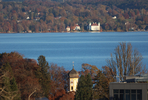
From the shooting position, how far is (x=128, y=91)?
1413cm

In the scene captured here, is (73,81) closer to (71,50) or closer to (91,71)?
(91,71)

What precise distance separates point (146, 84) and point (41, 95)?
8.89m

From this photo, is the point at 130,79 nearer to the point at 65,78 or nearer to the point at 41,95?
the point at 41,95

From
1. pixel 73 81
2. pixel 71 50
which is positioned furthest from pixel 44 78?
pixel 71 50

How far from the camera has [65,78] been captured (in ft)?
87.5

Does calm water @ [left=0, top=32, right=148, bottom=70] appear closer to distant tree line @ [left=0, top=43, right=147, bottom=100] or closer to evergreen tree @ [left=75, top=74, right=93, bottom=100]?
distant tree line @ [left=0, top=43, right=147, bottom=100]

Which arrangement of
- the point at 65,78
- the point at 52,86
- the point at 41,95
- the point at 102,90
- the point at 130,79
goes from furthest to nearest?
1. the point at 65,78
2. the point at 52,86
3. the point at 41,95
4. the point at 102,90
5. the point at 130,79

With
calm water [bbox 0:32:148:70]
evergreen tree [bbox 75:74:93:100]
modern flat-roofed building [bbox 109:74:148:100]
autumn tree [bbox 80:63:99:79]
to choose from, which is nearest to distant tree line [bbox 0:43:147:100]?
evergreen tree [bbox 75:74:93:100]

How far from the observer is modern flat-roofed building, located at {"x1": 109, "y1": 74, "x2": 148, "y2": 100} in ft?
45.5

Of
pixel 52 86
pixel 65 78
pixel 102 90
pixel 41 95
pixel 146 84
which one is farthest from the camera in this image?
pixel 65 78

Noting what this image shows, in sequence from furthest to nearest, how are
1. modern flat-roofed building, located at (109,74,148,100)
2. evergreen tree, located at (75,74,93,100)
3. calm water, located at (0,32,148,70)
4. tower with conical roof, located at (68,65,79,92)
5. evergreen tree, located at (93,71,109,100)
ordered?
calm water, located at (0,32,148,70) < tower with conical roof, located at (68,65,79,92) < evergreen tree, located at (75,74,93,100) < evergreen tree, located at (93,71,109,100) < modern flat-roofed building, located at (109,74,148,100)

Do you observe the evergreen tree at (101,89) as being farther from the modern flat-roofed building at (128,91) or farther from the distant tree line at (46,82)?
the modern flat-roofed building at (128,91)

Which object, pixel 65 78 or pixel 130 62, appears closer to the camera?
pixel 130 62

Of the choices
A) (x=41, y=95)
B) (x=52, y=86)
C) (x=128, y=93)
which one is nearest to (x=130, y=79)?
(x=128, y=93)
